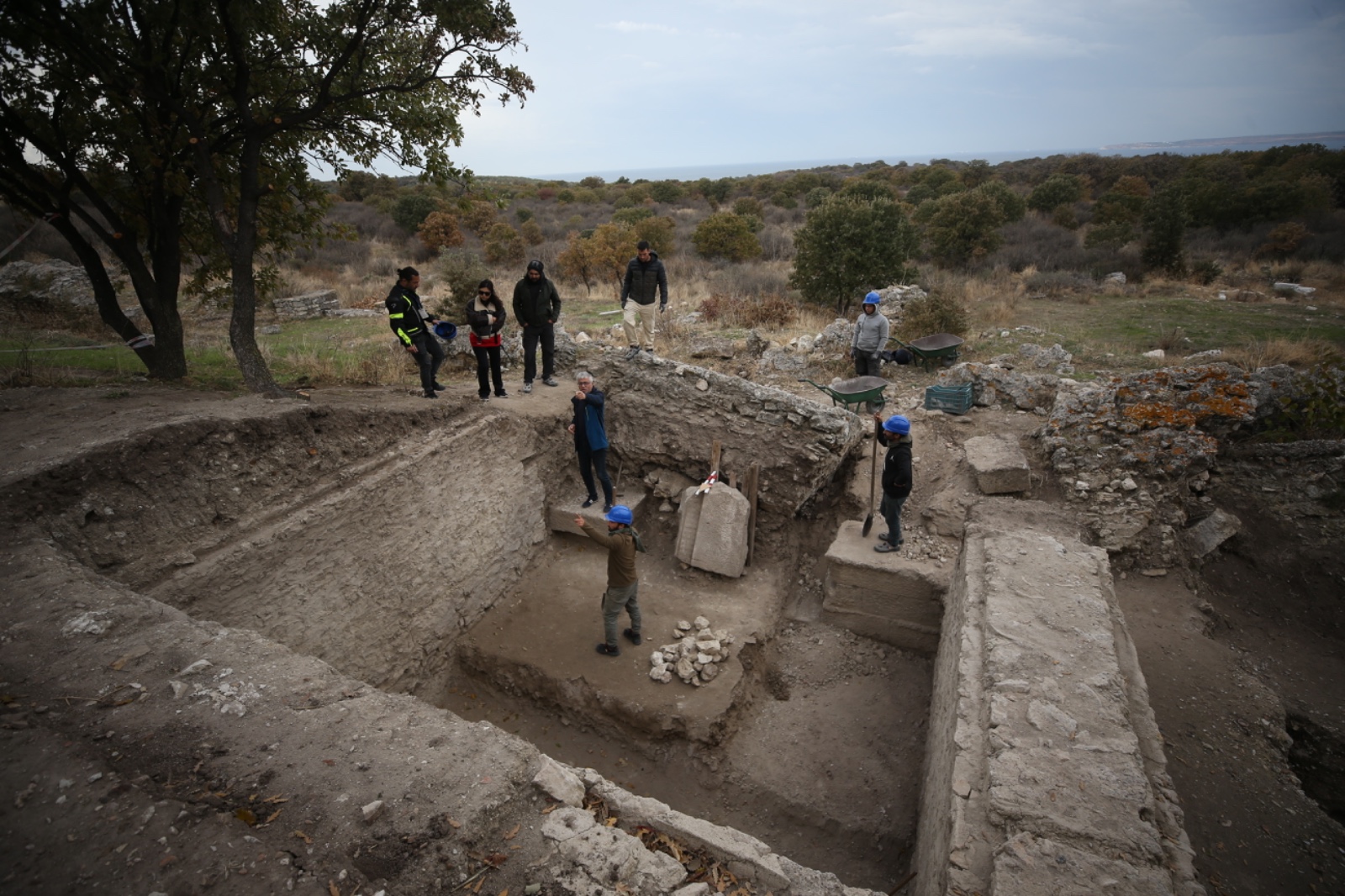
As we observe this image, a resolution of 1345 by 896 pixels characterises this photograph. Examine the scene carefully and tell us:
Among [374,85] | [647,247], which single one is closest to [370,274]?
[374,85]

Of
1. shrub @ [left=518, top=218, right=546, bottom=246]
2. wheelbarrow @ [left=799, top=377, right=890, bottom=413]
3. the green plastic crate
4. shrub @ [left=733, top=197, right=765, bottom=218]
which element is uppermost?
shrub @ [left=733, top=197, right=765, bottom=218]

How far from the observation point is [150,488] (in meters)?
4.86

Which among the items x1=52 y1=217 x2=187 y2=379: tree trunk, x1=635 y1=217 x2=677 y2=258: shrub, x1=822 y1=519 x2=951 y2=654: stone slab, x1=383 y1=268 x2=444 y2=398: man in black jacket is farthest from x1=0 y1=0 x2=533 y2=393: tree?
x1=635 y1=217 x2=677 y2=258: shrub

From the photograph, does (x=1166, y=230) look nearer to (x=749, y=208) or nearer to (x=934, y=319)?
(x=934, y=319)

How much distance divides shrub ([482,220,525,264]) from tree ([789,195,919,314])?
41.2ft

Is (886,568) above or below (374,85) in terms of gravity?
below

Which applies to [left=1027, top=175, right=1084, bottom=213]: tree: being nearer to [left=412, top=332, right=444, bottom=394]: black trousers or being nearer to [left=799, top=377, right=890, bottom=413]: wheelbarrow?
[left=799, top=377, right=890, bottom=413]: wheelbarrow

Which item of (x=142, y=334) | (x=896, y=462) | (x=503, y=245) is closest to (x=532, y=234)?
(x=503, y=245)

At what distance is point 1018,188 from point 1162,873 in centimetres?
4104

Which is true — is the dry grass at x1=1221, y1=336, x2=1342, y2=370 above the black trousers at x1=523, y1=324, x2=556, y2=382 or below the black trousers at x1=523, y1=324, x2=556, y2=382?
below

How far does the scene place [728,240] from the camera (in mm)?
23000

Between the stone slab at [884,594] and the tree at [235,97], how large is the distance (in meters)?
6.70

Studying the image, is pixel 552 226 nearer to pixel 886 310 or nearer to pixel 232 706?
pixel 886 310

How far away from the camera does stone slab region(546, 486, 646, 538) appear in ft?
25.2
